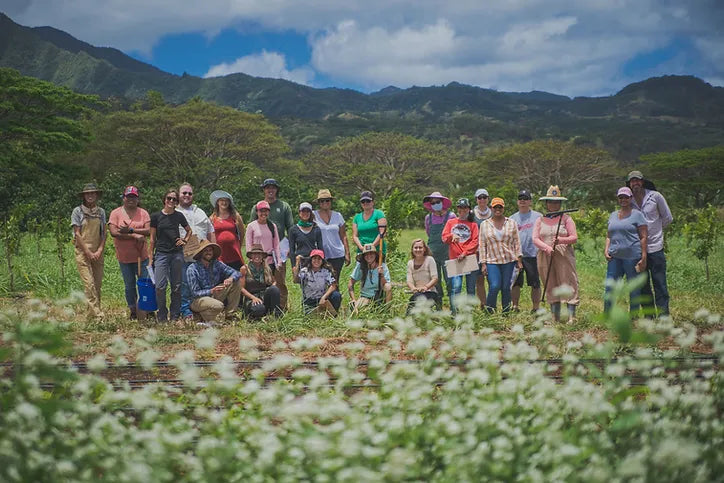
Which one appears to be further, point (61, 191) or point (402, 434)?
point (61, 191)

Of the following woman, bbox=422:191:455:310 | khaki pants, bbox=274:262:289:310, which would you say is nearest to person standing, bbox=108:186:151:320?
khaki pants, bbox=274:262:289:310

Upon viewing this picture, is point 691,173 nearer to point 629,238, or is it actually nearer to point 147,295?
point 629,238

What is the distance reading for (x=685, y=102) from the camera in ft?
652

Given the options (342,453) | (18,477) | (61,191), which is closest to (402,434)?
(342,453)

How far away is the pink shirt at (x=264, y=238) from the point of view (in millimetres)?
7562

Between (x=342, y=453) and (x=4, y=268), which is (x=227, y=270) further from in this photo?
(x=4, y=268)

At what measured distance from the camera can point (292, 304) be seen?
351 inches

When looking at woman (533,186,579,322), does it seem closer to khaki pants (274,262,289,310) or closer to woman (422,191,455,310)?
woman (422,191,455,310)

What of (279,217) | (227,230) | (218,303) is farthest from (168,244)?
(279,217)

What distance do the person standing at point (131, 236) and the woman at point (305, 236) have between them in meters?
1.76

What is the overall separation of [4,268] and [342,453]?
36.9 feet

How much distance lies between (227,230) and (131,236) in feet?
3.74

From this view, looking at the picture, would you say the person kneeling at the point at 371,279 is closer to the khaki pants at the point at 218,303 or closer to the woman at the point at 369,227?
the woman at the point at 369,227

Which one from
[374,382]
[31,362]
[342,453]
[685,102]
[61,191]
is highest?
[685,102]
